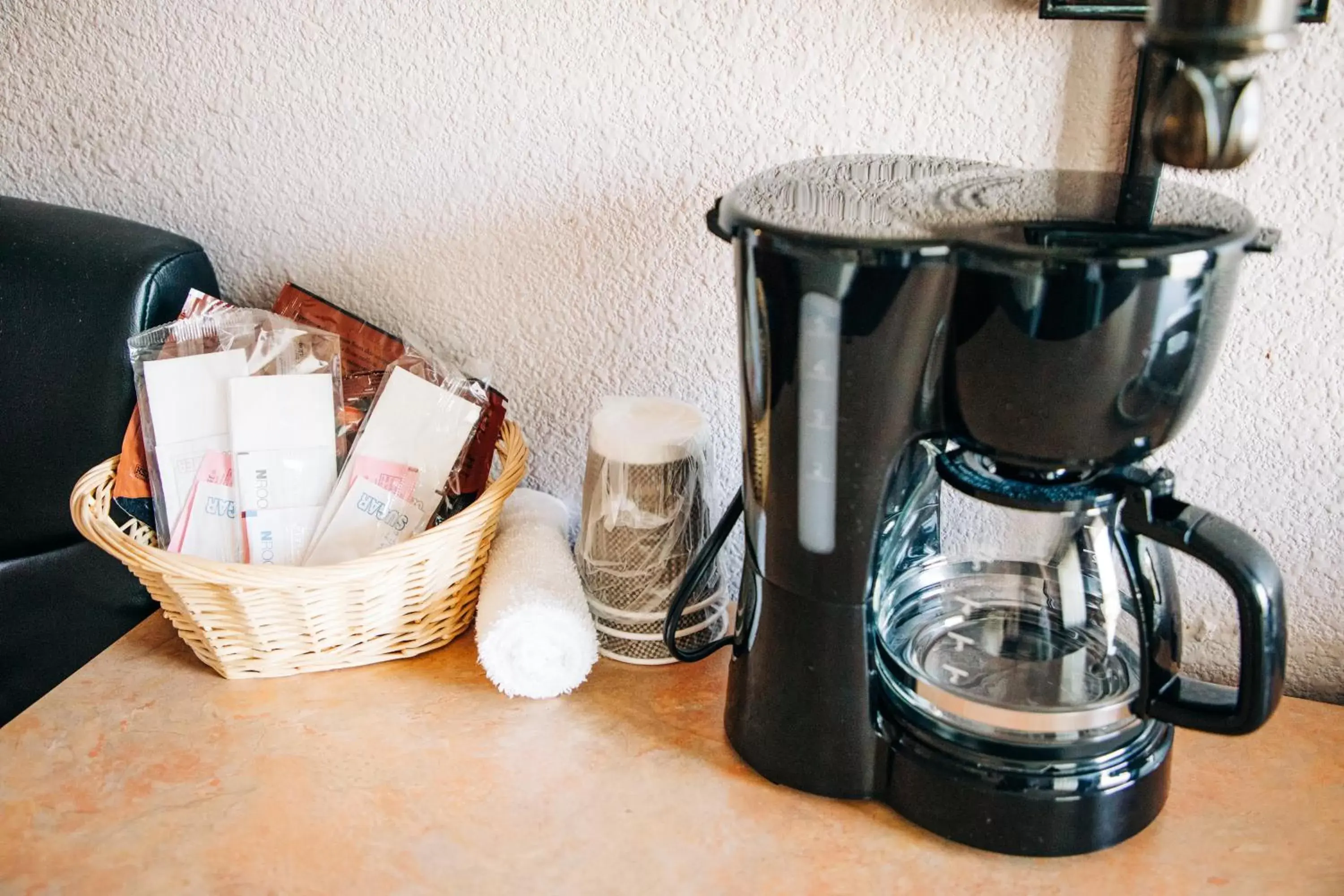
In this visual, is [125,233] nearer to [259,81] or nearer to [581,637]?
[259,81]

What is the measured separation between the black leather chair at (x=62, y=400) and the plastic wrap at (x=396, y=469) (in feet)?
0.85

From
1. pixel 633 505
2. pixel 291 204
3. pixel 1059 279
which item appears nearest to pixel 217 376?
pixel 291 204

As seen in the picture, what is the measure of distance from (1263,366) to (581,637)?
1.82 feet

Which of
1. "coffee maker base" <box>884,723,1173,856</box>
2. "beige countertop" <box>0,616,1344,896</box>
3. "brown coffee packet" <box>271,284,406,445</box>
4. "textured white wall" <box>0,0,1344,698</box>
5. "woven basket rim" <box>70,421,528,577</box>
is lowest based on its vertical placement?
"beige countertop" <box>0,616,1344,896</box>

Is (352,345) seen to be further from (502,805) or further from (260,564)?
(502,805)

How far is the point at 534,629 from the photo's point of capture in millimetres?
862

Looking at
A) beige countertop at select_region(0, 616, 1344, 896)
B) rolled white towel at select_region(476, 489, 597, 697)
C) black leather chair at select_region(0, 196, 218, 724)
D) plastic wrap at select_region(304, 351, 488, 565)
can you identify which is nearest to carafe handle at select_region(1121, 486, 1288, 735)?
beige countertop at select_region(0, 616, 1344, 896)

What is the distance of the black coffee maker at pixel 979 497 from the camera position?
607mm

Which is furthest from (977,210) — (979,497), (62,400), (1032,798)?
(62,400)

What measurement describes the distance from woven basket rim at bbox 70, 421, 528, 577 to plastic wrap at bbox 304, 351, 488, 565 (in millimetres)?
33

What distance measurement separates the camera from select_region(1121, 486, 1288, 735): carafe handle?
2.02 ft

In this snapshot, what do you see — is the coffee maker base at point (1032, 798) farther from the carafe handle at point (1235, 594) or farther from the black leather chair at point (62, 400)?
the black leather chair at point (62, 400)

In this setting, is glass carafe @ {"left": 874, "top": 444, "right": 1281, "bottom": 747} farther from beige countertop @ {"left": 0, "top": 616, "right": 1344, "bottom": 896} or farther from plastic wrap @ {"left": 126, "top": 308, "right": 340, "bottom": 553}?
plastic wrap @ {"left": 126, "top": 308, "right": 340, "bottom": 553}

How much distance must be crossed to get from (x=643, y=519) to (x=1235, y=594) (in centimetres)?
44
